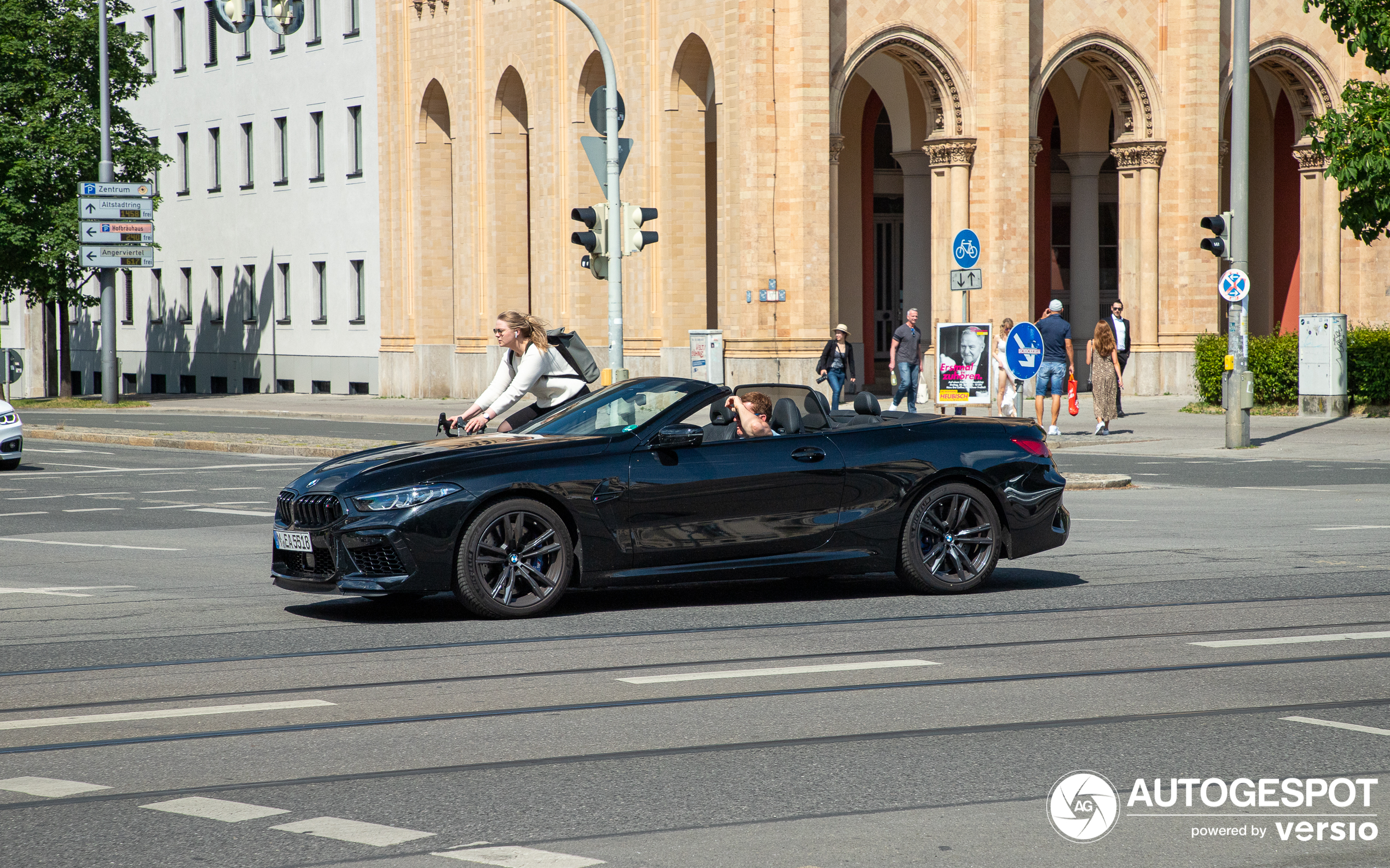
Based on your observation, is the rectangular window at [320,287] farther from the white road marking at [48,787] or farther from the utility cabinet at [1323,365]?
the white road marking at [48,787]

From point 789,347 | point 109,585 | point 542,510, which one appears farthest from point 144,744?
point 789,347

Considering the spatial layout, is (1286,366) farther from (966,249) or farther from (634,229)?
(634,229)

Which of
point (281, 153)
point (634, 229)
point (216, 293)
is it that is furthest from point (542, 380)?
point (216, 293)

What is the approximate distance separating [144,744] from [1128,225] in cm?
3370

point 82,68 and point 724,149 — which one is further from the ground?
point 82,68

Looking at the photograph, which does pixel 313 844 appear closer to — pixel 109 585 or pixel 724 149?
pixel 109 585

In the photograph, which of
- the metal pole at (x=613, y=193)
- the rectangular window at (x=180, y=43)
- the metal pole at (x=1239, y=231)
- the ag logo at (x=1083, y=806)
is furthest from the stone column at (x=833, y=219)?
the ag logo at (x=1083, y=806)

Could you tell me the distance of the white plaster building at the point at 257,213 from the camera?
1925 inches

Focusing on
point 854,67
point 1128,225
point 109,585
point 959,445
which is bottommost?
point 109,585

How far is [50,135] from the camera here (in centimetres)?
4294

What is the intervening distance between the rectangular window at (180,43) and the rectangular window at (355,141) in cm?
1076

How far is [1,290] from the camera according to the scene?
44188 mm

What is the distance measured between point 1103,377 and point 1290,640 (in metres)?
18.7

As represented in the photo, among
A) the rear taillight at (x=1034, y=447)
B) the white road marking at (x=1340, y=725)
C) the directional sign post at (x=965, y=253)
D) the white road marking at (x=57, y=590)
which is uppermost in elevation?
the directional sign post at (x=965, y=253)
